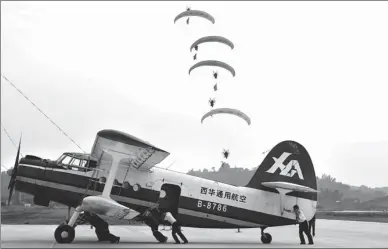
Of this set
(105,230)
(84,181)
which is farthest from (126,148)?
(105,230)

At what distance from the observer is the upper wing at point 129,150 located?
1349 centimetres

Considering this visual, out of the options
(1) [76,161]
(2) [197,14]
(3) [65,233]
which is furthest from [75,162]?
(2) [197,14]

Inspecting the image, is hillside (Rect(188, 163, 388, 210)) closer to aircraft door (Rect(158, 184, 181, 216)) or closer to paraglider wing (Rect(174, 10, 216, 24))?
paraglider wing (Rect(174, 10, 216, 24))

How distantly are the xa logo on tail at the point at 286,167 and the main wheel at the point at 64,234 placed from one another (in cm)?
874

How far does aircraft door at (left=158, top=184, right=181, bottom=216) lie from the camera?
16.3 m

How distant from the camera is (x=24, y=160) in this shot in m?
15.3

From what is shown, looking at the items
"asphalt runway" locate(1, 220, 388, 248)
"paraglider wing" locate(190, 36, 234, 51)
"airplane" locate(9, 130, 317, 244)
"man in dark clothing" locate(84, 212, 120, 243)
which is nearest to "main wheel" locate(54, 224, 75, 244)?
"airplane" locate(9, 130, 317, 244)

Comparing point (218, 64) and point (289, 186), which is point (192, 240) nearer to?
point (289, 186)

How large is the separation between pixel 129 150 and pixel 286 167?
7454 millimetres

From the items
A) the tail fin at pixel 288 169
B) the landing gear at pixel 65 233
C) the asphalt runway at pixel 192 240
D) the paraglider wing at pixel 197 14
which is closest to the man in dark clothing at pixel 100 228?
the asphalt runway at pixel 192 240

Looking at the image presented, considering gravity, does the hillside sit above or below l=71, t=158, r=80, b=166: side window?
above

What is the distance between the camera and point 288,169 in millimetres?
18094

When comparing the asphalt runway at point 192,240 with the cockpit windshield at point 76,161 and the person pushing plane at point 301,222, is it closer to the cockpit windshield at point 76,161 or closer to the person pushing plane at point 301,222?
the person pushing plane at point 301,222

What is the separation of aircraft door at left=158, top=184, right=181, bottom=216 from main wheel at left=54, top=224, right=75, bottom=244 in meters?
3.82
